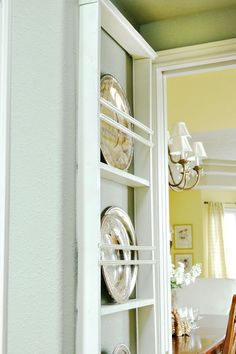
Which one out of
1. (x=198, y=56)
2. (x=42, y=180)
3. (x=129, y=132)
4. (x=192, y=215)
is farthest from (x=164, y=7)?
(x=192, y=215)

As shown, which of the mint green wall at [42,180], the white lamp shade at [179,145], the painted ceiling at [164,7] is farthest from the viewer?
the white lamp shade at [179,145]

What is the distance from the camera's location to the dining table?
3027 millimetres

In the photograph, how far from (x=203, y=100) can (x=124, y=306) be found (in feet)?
9.18

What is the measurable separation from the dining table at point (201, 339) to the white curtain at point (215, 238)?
13.6 ft

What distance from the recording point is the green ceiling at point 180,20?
221 centimetres

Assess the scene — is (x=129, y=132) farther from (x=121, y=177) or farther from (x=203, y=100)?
(x=203, y=100)

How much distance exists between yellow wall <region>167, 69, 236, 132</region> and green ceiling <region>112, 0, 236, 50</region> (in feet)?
4.79

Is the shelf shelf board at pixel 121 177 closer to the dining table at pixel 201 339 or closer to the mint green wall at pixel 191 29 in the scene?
the mint green wall at pixel 191 29

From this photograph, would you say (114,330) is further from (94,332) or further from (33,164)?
(33,164)

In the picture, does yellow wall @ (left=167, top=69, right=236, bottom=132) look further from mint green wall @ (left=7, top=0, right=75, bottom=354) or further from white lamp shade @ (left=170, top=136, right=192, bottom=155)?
mint green wall @ (left=7, top=0, right=75, bottom=354)

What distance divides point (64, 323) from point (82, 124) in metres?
0.58

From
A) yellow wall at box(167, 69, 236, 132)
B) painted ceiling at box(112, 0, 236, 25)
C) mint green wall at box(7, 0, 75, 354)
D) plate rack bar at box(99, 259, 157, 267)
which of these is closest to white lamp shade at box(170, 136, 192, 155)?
yellow wall at box(167, 69, 236, 132)

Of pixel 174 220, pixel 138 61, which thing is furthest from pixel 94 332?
pixel 174 220

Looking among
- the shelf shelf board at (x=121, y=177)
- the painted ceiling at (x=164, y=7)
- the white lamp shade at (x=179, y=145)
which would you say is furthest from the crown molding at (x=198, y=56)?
the white lamp shade at (x=179, y=145)
